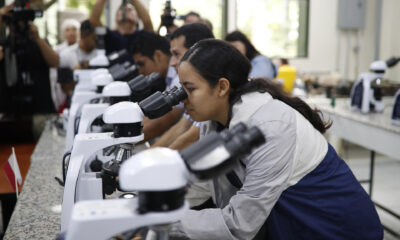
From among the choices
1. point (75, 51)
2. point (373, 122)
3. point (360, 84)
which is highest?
point (75, 51)

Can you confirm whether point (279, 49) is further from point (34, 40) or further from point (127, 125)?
point (127, 125)

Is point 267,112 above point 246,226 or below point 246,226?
above

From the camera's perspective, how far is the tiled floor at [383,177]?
10.8ft

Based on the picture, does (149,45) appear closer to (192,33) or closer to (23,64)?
(192,33)

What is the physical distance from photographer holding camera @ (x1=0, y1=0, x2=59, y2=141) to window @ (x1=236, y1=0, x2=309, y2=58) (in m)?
4.07

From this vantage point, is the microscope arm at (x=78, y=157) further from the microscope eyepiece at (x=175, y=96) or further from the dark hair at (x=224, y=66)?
the dark hair at (x=224, y=66)

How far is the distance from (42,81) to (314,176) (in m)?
2.59

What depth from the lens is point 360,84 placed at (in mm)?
3359

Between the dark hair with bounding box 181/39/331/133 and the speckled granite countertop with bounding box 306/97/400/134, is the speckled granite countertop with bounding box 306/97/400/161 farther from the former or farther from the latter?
the dark hair with bounding box 181/39/331/133

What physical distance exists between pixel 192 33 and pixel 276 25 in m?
5.29

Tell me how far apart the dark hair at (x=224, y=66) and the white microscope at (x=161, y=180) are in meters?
0.50

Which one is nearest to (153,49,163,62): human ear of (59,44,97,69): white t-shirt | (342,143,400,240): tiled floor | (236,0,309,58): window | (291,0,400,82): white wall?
(59,44,97,69): white t-shirt

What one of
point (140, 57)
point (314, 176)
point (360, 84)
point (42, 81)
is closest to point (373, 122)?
point (360, 84)

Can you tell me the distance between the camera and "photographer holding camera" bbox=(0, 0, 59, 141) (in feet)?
9.04
